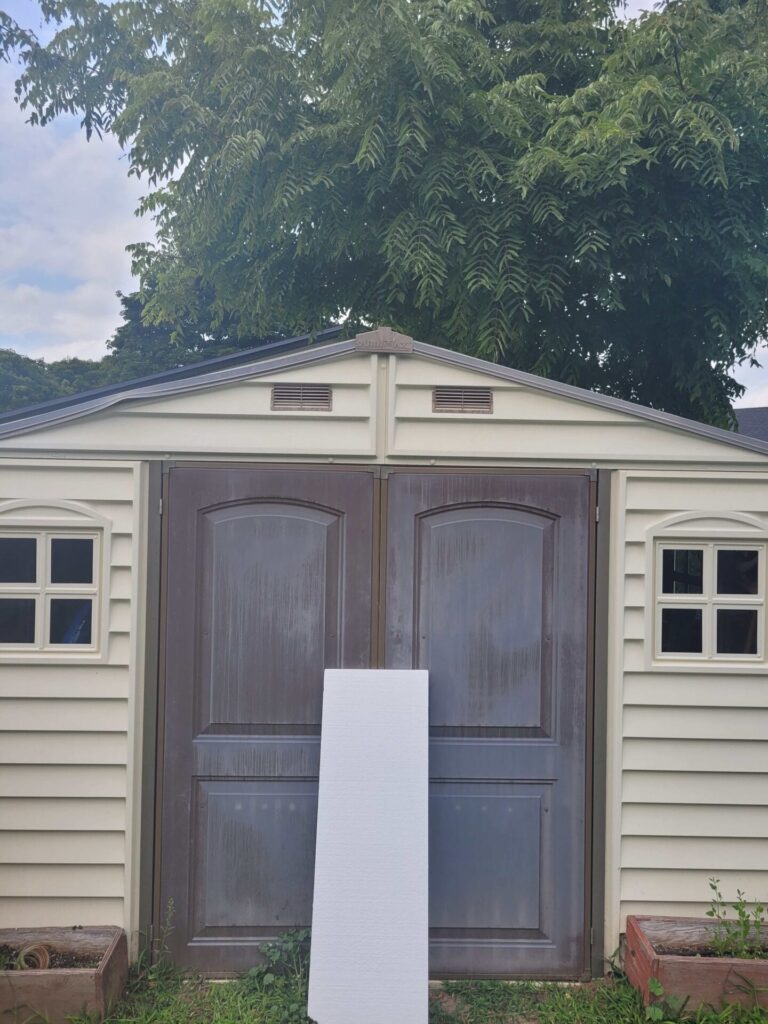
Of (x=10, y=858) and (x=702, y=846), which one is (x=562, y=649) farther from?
(x=10, y=858)

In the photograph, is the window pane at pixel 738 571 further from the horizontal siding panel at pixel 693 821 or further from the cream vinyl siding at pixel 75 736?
the cream vinyl siding at pixel 75 736

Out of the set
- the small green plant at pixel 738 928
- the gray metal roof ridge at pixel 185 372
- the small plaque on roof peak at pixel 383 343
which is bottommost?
the small green plant at pixel 738 928

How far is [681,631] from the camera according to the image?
2.86 meters

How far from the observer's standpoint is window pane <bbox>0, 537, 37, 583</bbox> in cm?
276

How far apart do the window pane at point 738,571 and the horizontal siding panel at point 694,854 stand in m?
1.00

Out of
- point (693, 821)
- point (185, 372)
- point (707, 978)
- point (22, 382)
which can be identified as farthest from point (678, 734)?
point (22, 382)

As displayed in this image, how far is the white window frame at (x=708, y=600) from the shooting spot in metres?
2.84

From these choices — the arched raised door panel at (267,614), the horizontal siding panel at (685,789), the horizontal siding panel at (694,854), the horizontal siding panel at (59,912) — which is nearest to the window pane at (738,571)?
the horizontal siding panel at (685,789)

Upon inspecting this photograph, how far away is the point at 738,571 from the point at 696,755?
29.6 inches

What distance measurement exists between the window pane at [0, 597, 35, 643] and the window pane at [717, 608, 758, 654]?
2728mm

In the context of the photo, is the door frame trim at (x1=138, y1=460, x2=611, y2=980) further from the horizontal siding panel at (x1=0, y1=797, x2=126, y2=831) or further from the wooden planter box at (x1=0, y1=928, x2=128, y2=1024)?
the wooden planter box at (x1=0, y1=928, x2=128, y2=1024)

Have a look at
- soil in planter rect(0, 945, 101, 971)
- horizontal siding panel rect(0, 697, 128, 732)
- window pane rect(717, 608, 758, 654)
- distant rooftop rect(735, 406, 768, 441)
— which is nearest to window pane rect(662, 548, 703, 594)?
window pane rect(717, 608, 758, 654)

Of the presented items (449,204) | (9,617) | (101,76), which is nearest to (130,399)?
(9,617)

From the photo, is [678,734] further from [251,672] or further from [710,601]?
[251,672]
